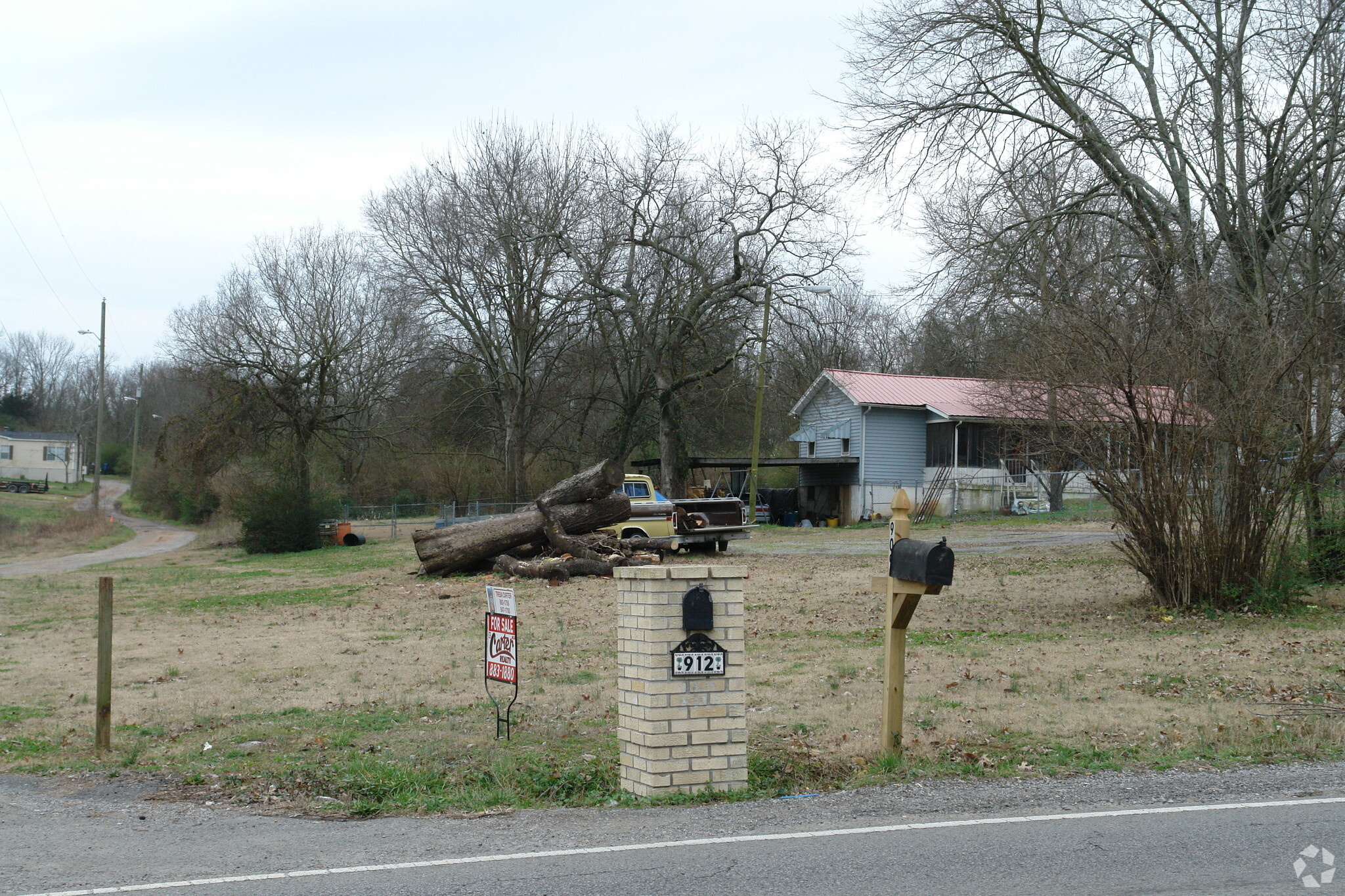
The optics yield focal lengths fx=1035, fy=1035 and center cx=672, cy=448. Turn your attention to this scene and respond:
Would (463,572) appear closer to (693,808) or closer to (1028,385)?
(1028,385)

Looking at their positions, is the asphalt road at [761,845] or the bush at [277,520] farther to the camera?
the bush at [277,520]

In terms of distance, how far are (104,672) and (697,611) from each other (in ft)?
15.8

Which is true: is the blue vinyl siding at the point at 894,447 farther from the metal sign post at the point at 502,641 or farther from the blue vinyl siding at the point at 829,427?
the metal sign post at the point at 502,641

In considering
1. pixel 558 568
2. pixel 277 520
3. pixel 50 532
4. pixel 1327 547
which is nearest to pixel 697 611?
pixel 1327 547

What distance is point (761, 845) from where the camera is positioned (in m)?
5.43

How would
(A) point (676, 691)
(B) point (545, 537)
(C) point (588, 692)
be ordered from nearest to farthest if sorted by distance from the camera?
(A) point (676, 691)
(C) point (588, 692)
(B) point (545, 537)

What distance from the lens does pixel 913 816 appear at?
5965 mm

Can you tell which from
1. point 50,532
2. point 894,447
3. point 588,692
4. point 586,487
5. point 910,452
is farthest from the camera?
point 910,452

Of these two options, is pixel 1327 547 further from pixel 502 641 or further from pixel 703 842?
pixel 703 842

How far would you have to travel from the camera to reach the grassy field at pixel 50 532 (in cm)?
3684

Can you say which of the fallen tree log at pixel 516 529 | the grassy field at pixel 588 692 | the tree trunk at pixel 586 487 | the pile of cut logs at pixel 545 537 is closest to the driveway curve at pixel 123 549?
the fallen tree log at pixel 516 529

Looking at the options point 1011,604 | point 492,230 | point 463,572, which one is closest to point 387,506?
point 492,230

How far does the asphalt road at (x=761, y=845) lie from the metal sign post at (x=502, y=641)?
1950 millimetres

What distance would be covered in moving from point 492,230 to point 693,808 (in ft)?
115
